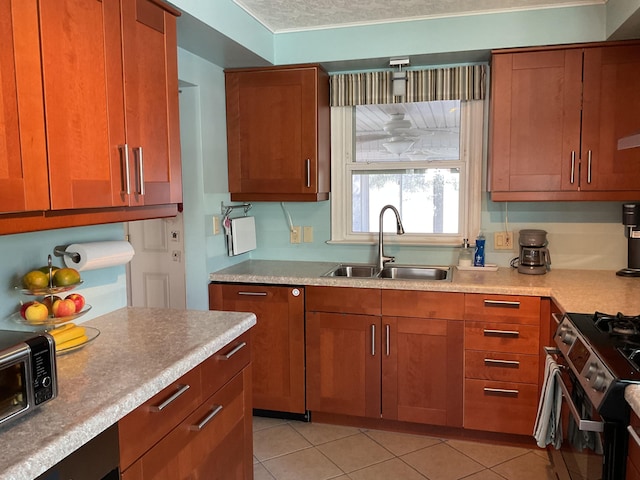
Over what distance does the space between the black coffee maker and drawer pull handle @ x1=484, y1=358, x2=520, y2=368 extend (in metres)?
0.85

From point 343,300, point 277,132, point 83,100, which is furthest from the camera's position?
point 277,132

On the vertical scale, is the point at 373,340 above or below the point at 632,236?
Answer: below

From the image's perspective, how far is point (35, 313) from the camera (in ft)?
5.30

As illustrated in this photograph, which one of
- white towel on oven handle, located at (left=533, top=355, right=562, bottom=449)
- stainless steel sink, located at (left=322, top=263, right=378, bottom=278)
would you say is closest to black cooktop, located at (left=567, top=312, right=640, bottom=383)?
white towel on oven handle, located at (left=533, top=355, right=562, bottom=449)

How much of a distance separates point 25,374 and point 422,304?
6.50 feet

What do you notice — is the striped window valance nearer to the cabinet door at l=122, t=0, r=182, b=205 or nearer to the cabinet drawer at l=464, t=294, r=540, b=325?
the cabinet drawer at l=464, t=294, r=540, b=325

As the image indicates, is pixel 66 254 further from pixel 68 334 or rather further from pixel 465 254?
pixel 465 254

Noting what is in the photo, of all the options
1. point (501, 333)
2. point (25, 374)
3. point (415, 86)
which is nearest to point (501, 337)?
point (501, 333)

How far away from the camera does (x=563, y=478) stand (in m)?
2.04

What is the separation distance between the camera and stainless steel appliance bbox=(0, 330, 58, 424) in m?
1.13

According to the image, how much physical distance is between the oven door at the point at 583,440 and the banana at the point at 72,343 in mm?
1635

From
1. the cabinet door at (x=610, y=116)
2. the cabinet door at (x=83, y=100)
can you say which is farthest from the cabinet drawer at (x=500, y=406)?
the cabinet door at (x=83, y=100)

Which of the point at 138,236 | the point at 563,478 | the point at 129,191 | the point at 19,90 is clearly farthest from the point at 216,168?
the point at 563,478

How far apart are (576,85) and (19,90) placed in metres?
2.58
